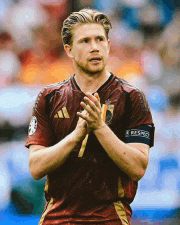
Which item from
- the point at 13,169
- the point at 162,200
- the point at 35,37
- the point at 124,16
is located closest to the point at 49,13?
the point at 35,37

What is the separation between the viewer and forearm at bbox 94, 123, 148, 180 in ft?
10.1

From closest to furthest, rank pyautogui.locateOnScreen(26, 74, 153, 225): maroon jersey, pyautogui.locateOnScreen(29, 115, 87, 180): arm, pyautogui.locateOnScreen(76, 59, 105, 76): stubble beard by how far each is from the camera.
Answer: pyautogui.locateOnScreen(29, 115, 87, 180): arm
pyautogui.locateOnScreen(26, 74, 153, 225): maroon jersey
pyautogui.locateOnScreen(76, 59, 105, 76): stubble beard

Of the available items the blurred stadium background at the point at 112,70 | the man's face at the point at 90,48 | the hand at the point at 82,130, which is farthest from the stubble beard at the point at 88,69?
the blurred stadium background at the point at 112,70

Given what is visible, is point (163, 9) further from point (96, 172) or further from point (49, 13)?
point (96, 172)

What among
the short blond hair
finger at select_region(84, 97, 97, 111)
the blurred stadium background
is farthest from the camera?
the blurred stadium background

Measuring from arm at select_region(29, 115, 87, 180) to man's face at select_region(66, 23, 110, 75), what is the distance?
38 centimetres

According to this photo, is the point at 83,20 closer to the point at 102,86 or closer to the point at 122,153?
the point at 102,86

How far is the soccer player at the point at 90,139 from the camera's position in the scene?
315 centimetres

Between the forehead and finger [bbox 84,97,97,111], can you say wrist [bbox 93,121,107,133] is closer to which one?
finger [bbox 84,97,97,111]

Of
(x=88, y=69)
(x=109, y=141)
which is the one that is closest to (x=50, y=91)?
(x=88, y=69)

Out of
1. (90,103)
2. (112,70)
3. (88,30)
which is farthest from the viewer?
(112,70)

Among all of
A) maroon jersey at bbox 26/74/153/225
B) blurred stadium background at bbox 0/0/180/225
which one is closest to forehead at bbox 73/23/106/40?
maroon jersey at bbox 26/74/153/225

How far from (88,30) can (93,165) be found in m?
0.82

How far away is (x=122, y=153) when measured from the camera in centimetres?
309
